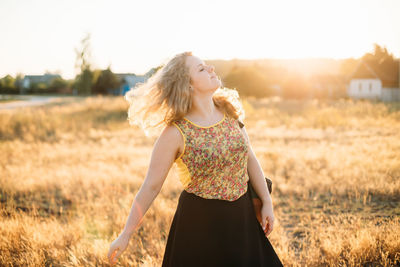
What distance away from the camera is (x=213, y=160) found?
1.94 metres

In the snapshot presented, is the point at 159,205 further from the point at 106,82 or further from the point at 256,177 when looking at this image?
the point at 106,82

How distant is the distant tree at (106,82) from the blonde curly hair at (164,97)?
5513 centimetres

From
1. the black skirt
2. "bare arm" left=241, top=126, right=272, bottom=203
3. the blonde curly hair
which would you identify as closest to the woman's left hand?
"bare arm" left=241, top=126, right=272, bottom=203

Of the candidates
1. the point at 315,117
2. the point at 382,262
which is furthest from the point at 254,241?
the point at 315,117

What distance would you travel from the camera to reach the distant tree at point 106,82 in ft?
179

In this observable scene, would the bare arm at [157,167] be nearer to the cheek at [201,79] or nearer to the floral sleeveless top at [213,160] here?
the floral sleeveless top at [213,160]

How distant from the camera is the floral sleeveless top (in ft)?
6.31

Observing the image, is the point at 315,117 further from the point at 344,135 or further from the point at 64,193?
the point at 64,193

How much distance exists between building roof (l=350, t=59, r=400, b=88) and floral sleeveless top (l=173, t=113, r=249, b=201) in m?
43.0

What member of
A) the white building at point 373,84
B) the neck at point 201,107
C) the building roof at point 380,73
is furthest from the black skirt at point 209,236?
the building roof at point 380,73

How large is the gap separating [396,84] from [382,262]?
42.0 m

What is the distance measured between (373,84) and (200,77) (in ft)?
142

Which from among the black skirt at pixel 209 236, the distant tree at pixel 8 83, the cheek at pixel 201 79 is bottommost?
the black skirt at pixel 209 236

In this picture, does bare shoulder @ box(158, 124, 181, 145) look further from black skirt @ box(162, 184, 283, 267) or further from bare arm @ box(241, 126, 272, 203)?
bare arm @ box(241, 126, 272, 203)
